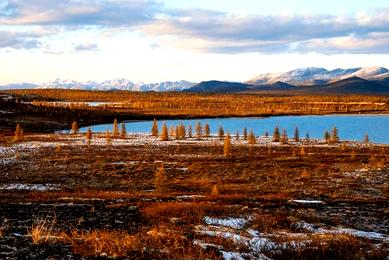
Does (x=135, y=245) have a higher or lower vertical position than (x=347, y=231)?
higher

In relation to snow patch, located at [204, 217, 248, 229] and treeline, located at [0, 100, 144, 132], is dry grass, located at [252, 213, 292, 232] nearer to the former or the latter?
snow patch, located at [204, 217, 248, 229]

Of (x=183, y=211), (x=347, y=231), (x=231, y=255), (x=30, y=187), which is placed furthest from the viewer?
(x=30, y=187)

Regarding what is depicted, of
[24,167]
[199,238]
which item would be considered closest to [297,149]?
[24,167]

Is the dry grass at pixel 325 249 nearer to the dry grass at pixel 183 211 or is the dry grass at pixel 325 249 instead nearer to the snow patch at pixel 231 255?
the snow patch at pixel 231 255

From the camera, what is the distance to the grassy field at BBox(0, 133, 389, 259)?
14359 mm

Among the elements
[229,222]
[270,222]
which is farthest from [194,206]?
[270,222]

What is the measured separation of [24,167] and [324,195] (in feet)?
84.0

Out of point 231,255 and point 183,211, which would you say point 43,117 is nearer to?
point 183,211

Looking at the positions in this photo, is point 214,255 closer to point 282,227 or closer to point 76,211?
point 282,227

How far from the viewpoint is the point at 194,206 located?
2148 centimetres

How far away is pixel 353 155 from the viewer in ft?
176

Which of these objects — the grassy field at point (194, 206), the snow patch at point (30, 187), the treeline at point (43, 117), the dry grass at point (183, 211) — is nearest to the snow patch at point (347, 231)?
the grassy field at point (194, 206)

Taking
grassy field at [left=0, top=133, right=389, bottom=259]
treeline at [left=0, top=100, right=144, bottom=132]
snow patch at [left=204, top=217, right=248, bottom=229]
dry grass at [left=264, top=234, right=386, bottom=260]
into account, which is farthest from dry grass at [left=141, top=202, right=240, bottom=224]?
treeline at [left=0, top=100, right=144, bottom=132]

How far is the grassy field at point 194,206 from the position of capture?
1436cm
